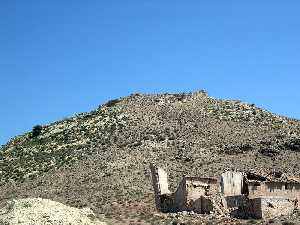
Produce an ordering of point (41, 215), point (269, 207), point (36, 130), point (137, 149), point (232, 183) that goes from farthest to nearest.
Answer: point (36, 130)
point (137, 149)
point (232, 183)
point (269, 207)
point (41, 215)

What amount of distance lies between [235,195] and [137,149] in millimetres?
31020

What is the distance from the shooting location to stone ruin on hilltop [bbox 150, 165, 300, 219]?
41219 millimetres

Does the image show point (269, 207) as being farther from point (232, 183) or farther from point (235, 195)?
point (232, 183)

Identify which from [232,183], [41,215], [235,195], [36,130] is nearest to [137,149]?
[36,130]

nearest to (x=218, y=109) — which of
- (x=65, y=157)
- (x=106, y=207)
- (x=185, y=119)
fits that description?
(x=185, y=119)

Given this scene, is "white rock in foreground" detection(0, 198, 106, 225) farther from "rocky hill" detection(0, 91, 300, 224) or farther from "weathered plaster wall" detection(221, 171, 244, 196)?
"weathered plaster wall" detection(221, 171, 244, 196)

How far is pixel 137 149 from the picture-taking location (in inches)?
2965

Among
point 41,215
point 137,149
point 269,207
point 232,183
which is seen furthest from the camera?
point 137,149

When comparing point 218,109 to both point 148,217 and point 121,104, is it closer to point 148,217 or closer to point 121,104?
point 121,104

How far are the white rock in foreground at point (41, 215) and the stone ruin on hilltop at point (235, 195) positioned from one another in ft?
20.5

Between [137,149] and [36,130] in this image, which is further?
[36,130]

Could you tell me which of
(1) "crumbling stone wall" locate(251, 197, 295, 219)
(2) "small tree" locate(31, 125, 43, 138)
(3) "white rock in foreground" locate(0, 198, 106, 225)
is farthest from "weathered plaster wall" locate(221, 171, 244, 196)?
(2) "small tree" locate(31, 125, 43, 138)

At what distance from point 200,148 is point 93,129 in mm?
18776

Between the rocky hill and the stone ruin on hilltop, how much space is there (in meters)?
2.72
